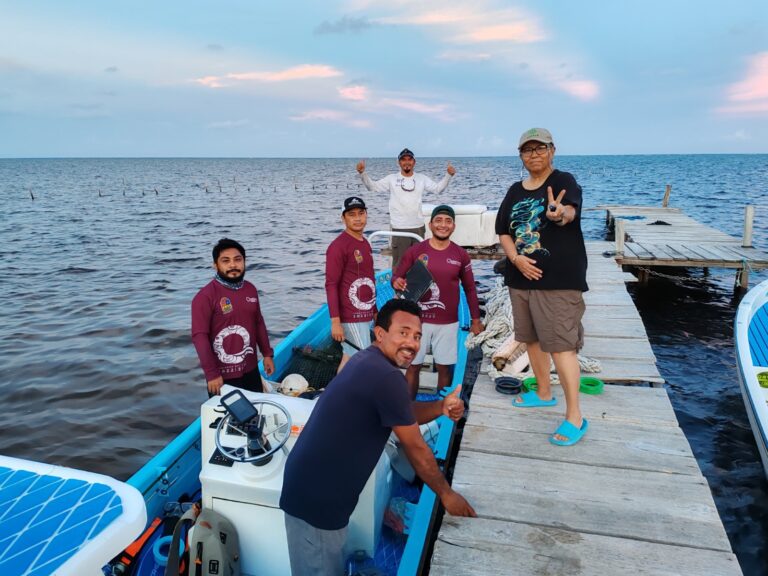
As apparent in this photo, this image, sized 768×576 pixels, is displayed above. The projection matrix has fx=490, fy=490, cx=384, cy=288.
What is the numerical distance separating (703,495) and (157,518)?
12.7ft

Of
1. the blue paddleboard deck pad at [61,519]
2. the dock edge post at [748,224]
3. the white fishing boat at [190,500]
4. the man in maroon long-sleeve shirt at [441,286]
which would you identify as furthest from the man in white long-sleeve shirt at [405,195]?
the dock edge post at [748,224]

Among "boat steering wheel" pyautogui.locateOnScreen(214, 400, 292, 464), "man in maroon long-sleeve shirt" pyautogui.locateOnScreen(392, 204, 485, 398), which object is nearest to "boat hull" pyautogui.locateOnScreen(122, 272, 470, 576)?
"man in maroon long-sleeve shirt" pyautogui.locateOnScreen(392, 204, 485, 398)

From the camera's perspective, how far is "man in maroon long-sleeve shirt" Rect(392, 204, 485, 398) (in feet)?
16.0

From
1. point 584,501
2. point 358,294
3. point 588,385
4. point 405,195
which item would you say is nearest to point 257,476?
point 584,501

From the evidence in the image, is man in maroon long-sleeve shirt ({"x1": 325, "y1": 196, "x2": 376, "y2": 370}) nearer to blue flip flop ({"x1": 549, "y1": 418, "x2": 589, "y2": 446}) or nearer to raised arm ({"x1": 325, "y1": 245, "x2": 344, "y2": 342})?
raised arm ({"x1": 325, "y1": 245, "x2": 344, "y2": 342})

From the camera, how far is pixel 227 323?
427 cm

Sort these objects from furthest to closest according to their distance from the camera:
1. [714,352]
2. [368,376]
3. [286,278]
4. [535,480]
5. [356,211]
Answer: [286,278] < [714,352] < [356,211] < [535,480] < [368,376]

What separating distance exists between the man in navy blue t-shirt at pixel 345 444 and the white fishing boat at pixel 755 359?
13.8 feet

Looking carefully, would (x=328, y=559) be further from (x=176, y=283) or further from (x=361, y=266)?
(x=176, y=283)

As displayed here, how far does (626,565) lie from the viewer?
9.21 feet

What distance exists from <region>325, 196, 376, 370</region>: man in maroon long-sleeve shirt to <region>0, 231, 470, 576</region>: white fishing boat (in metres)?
1.33

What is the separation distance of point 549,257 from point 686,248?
38.1 ft

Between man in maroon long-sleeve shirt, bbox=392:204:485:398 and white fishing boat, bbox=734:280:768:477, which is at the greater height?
man in maroon long-sleeve shirt, bbox=392:204:485:398

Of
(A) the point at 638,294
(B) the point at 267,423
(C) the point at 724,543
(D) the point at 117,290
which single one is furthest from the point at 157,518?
(A) the point at 638,294
